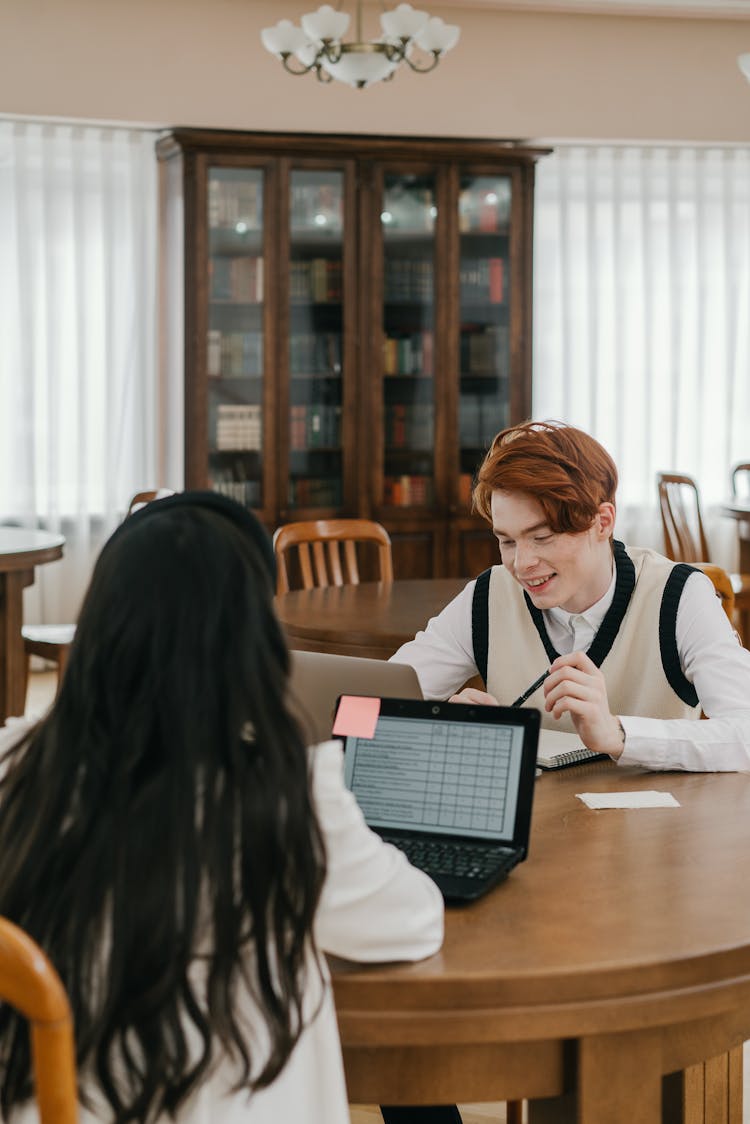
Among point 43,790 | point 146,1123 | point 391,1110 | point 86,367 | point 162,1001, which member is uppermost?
point 86,367

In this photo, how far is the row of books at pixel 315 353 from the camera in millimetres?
5707

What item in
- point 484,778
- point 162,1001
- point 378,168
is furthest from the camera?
point 378,168

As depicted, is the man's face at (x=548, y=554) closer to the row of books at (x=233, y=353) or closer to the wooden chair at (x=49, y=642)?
the wooden chair at (x=49, y=642)

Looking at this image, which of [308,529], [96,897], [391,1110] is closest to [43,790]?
[96,897]

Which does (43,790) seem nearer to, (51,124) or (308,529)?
(308,529)

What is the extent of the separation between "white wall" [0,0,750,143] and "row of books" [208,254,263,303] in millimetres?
700

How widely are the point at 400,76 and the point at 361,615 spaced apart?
3622 millimetres

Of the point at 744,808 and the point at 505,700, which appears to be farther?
the point at 505,700

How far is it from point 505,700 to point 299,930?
3.46ft

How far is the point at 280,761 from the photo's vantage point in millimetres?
984

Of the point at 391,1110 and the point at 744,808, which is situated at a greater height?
the point at 744,808

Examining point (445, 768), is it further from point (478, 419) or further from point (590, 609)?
point (478, 419)

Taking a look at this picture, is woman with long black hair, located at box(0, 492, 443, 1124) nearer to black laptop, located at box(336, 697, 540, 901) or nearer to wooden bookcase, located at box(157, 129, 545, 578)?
black laptop, located at box(336, 697, 540, 901)

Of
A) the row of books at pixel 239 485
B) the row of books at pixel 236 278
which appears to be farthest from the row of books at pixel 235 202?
the row of books at pixel 239 485
